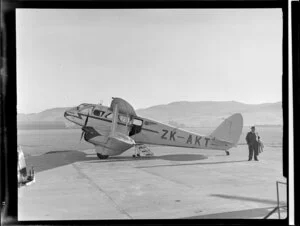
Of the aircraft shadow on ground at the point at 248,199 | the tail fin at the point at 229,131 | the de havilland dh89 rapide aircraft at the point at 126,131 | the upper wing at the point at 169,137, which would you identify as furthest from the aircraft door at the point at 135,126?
the aircraft shadow on ground at the point at 248,199

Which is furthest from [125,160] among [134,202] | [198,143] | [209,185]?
[134,202]

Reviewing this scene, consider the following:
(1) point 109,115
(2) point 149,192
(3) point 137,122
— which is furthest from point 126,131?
(2) point 149,192

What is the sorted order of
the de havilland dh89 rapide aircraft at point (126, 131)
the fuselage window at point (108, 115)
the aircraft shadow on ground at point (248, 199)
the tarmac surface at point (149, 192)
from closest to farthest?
the tarmac surface at point (149, 192)
the aircraft shadow on ground at point (248, 199)
the de havilland dh89 rapide aircraft at point (126, 131)
the fuselage window at point (108, 115)

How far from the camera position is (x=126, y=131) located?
37.2 ft

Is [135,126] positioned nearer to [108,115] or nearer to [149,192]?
[108,115]

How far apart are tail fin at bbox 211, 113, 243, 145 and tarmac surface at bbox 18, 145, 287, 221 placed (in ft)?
6.10

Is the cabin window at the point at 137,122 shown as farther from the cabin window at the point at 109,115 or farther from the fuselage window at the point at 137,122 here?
the cabin window at the point at 109,115

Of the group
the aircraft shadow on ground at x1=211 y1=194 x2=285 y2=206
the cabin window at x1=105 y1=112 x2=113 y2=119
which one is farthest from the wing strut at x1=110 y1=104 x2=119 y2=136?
the aircraft shadow on ground at x1=211 y1=194 x2=285 y2=206

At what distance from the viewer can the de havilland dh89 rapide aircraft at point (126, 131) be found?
35.6 ft

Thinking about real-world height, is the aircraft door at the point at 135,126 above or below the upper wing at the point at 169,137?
above

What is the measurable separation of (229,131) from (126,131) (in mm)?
3678

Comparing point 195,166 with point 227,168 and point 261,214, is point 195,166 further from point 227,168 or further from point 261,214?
point 261,214

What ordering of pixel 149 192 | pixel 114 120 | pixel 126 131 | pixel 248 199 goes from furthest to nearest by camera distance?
pixel 126 131, pixel 114 120, pixel 149 192, pixel 248 199

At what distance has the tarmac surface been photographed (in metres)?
4.77
